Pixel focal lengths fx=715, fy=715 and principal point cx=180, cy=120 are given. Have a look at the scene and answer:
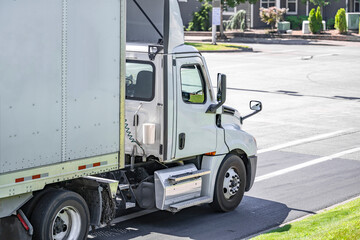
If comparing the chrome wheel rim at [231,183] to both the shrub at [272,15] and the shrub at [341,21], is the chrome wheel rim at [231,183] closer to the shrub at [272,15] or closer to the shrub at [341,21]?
the shrub at [341,21]

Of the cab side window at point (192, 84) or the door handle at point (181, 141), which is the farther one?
the cab side window at point (192, 84)

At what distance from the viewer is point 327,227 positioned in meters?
9.75

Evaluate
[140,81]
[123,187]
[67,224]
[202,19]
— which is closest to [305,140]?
[140,81]

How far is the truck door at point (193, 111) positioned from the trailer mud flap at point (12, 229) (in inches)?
114

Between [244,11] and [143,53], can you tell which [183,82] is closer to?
[143,53]

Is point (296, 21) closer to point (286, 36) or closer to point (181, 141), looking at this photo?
point (286, 36)

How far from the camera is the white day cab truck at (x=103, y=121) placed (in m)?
7.89

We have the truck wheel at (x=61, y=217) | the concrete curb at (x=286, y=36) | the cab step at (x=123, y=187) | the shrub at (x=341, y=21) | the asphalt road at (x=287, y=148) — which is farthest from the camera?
the shrub at (x=341, y=21)

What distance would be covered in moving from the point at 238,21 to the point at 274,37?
220 inches

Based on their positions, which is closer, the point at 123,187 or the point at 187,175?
the point at 123,187

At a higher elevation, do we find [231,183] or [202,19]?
[202,19]

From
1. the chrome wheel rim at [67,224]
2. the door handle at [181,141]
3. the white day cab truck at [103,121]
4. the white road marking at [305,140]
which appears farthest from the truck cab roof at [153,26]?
the white road marking at [305,140]

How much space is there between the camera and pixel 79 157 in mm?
8617

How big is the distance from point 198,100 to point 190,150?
783 millimetres
